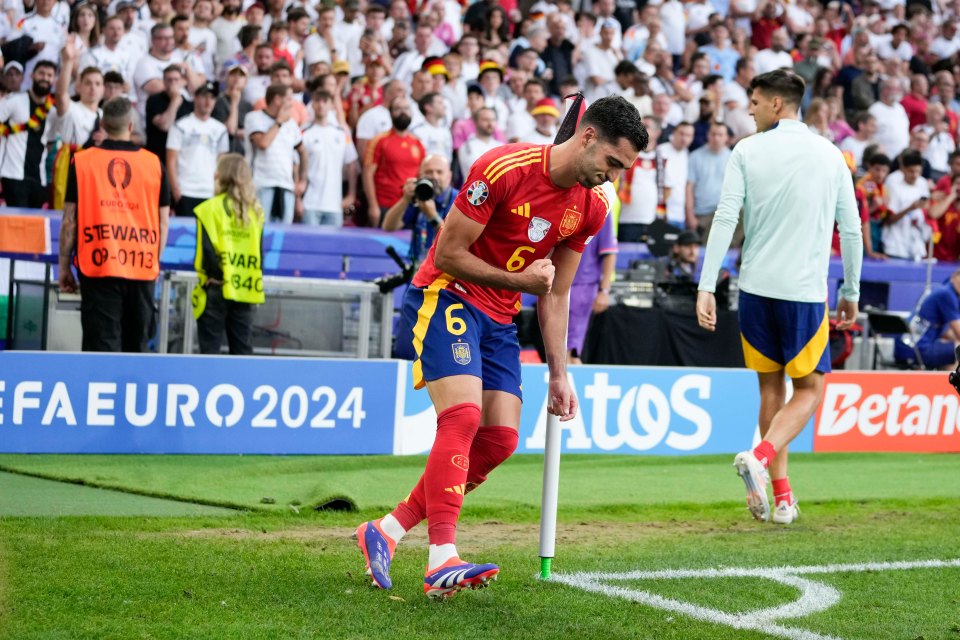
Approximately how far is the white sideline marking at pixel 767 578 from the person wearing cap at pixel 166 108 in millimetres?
8774

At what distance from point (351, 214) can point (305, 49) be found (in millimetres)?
2222

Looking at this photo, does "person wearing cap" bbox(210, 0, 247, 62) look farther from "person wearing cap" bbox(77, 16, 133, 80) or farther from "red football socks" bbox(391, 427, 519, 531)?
"red football socks" bbox(391, 427, 519, 531)

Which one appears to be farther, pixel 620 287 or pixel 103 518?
pixel 620 287

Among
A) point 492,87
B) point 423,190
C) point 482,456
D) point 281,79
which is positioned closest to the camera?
point 482,456

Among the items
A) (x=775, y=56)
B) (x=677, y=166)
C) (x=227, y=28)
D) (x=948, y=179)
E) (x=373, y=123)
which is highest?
(x=775, y=56)

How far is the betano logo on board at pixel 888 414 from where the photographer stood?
10414 millimetres

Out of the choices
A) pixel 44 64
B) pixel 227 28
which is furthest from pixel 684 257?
pixel 44 64

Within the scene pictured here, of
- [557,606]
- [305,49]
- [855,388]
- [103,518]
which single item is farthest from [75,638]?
[305,49]

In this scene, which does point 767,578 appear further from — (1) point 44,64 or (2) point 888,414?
(1) point 44,64

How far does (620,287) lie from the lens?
12.8m

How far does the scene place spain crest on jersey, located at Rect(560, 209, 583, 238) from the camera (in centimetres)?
499

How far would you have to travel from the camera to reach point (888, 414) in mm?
10609

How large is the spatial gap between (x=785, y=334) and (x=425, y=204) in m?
3.03

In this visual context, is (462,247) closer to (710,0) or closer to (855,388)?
(855,388)
